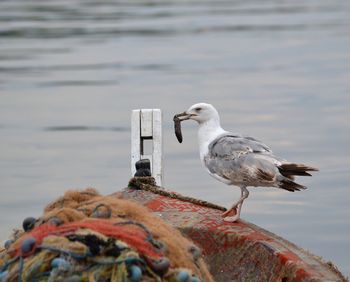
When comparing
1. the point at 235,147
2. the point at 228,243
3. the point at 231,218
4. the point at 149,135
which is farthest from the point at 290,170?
the point at 149,135

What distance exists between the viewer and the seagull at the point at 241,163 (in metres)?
7.93

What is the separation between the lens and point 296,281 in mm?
6516

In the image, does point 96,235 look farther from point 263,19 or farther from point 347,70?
point 263,19

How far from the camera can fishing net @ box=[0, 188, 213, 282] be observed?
432cm

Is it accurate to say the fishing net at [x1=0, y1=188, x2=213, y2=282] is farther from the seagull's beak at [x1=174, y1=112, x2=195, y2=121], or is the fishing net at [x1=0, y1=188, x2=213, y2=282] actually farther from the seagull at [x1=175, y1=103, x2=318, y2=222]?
the seagull's beak at [x1=174, y1=112, x2=195, y2=121]

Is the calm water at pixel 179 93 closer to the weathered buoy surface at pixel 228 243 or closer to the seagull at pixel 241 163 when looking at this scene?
the seagull at pixel 241 163

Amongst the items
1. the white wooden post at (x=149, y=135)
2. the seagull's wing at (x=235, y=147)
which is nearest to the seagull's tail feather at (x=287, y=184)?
the seagull's wing at (x=235, y=147)

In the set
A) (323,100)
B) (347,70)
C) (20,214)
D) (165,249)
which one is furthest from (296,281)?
(347,70)

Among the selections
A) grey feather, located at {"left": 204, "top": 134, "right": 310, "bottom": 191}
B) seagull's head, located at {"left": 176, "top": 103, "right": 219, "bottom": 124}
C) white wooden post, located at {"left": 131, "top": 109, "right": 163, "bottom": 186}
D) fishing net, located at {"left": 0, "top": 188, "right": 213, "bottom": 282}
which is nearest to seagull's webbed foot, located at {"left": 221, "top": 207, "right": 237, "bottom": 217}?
grey feather, located at {"left": 204, "top": 134, "right": 310, "bottom": 191}

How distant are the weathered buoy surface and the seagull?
0.17 meters

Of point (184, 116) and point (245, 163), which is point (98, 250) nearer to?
point (245, 163)

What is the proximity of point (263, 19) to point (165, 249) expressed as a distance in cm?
2946

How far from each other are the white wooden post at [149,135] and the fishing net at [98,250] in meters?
3.71

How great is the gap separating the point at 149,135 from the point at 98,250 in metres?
4.24
